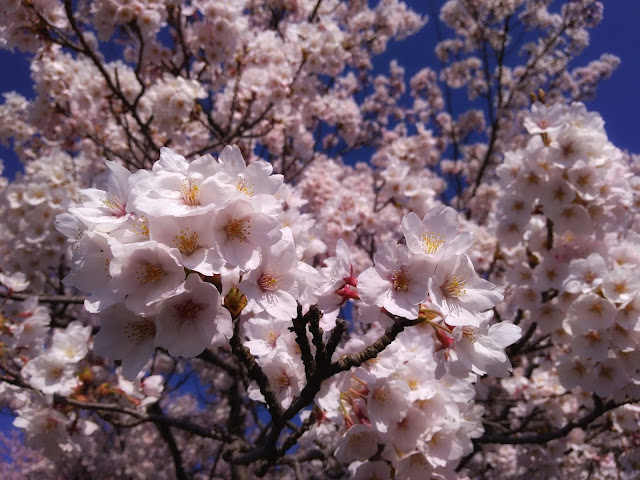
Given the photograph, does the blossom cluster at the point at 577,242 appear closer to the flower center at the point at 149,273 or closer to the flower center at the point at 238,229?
the flower center at the point at 238,229

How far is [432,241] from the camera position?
59.3 inches

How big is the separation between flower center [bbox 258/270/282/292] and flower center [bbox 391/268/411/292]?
1.27 ft

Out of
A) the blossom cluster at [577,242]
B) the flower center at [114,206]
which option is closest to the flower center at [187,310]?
the flower center at [114,206]

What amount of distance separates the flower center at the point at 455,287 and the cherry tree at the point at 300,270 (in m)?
0.01

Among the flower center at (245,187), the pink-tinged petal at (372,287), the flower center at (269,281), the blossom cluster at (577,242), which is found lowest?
the flower center at (269,281)

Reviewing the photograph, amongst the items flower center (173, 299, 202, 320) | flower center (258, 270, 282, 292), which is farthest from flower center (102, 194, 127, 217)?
flower center (258, 270, 282, 292)

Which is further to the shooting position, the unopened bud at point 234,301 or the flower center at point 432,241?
the flower center at point 432,241

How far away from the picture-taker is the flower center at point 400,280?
1430 mm

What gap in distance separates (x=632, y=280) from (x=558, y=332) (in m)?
0.85

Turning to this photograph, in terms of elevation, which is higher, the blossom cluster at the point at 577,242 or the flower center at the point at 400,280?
the blossom cluster at the point at 577,242

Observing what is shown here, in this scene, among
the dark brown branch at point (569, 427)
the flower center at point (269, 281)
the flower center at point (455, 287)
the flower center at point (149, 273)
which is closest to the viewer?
the flower center at point (149, 273)

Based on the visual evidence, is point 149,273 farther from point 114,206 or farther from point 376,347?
point 376,347

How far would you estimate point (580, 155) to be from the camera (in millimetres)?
3084

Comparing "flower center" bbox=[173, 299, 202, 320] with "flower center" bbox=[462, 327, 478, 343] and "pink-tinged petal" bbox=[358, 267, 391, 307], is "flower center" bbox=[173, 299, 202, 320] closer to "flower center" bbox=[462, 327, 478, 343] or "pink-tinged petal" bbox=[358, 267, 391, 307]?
"pink-tinged petal" bbox=[358, 267, 391, 307]
